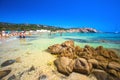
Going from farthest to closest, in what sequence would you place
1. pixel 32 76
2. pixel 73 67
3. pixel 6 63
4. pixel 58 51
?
1. pixel 58 51
2. pixel 6 63
3. pixel 73 67
4. pixel 32 76

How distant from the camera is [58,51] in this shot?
14.1 meters

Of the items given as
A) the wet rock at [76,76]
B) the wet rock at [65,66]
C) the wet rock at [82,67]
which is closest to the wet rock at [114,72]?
the wet rock at [82,67]

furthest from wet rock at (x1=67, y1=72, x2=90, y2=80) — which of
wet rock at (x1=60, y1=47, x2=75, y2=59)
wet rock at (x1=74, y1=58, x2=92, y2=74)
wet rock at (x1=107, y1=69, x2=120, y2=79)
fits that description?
wet rock at (x1=60, y1=47, x2=75, y2=59)

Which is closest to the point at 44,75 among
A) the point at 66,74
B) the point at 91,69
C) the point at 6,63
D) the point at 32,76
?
the point at 32,76

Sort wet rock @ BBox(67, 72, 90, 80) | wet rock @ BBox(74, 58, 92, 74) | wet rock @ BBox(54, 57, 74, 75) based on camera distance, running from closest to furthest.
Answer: wet rock @ BBox(67, 72, 90, 80) < wet rock @ BBox(74, 58, 92, 74) < wet rock @ BBox(54, 57, 74, 75)

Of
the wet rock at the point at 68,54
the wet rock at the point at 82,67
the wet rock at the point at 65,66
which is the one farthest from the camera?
the wet rock at the point at 68,54

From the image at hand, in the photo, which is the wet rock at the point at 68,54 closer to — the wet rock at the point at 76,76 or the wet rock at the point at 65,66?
the wet rock at the point at 65,66

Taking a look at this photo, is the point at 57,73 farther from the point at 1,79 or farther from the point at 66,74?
the point at 1,79

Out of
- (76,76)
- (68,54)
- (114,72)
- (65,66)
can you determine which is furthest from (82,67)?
(68,54)

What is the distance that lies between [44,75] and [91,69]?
317cm

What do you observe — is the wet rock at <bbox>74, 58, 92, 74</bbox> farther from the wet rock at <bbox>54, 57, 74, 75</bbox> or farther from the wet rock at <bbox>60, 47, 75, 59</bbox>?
the wet rock at <bbox>60, 47, 75, 59</bbox>

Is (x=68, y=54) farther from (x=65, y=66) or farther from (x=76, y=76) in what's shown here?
(x=76, y=76)

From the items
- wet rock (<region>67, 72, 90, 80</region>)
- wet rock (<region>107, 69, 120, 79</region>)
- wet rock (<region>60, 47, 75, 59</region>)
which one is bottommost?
wet rock (<region>67, 72, 90, 80</region>)

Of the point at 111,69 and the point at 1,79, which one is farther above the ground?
the point at 111,69
